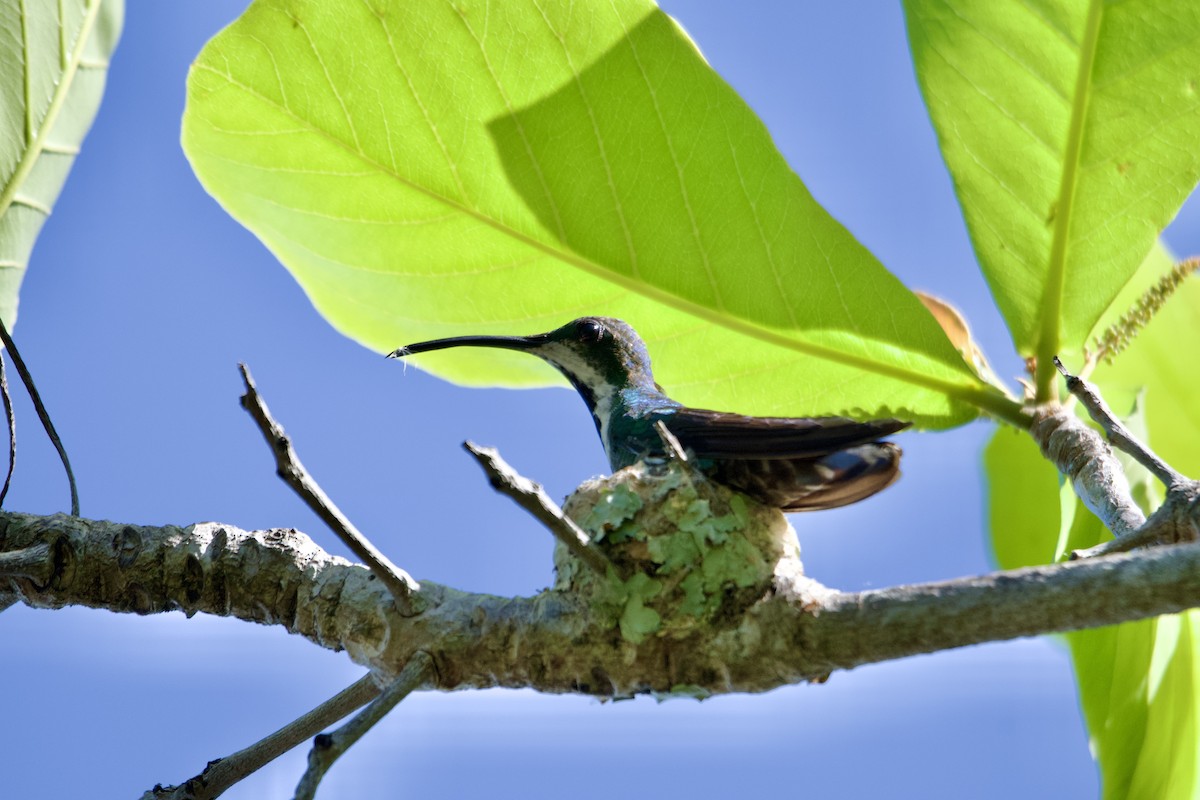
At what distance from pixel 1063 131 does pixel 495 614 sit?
1374mm

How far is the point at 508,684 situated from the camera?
1.67 meters

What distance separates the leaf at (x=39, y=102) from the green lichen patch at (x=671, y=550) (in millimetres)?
1174

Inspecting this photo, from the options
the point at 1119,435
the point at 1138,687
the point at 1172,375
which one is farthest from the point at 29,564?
the point at 1172,375

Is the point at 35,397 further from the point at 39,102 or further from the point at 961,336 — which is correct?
the point at 961,336

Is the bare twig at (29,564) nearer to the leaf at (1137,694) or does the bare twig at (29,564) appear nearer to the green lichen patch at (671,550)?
the green lichen patch at (671,550)

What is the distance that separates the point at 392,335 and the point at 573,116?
68 centimetres

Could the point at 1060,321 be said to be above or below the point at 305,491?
above

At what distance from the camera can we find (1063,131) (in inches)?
81.4

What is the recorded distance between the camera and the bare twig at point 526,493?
4.08 feet

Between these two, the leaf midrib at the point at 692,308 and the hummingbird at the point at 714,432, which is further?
the leaf midrib at the point at 692,308

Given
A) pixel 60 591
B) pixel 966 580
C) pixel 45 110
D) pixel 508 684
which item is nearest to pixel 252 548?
pixel 60 591

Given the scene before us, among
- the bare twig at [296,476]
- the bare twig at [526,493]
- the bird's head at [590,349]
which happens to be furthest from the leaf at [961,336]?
the bare twig at [296,476]

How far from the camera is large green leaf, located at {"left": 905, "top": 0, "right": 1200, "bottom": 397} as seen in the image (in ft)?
6.55

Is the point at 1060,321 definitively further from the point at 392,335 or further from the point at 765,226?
the point at 392,335
